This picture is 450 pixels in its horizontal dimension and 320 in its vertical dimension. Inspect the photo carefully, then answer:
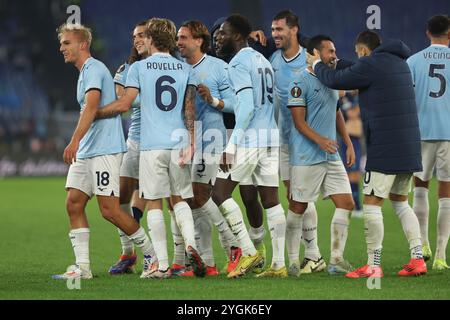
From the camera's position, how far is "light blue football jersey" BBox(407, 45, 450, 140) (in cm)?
1009

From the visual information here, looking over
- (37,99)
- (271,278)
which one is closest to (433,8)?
(37,99)

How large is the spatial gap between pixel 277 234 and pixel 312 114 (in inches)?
46.5

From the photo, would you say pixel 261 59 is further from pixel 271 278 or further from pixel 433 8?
pixel 433 8

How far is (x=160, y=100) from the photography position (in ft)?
29.4

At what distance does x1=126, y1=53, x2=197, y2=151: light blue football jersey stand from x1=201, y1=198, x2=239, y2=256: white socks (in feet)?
2.80

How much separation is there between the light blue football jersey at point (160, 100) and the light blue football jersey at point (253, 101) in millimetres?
500

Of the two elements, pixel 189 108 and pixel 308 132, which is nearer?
pixel 189 108

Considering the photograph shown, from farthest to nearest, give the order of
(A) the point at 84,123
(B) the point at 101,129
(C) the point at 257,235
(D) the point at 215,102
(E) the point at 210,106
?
(C) the point at 257,235, (E) the point at 210,106, (D) the point at 215,102, (B) the point at 101,129, (A) the point at 84,123

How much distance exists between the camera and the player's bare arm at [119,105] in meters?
8.88

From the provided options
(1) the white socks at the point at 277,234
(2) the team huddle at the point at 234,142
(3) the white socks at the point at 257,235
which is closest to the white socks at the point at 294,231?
(2) the team huddle at the point at 234,142

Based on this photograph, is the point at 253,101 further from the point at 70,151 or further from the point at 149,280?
the point at 149,280

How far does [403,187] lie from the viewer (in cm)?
923

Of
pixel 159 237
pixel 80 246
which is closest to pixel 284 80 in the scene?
pixel 159 237
